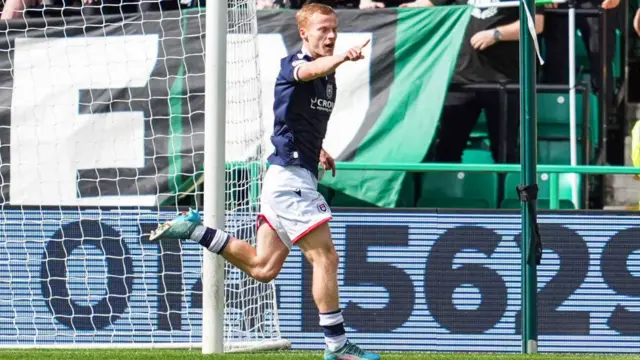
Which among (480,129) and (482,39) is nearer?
(482,39)

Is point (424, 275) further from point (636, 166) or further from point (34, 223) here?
point (34, 223)

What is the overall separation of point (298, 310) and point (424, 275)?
38.7 inches

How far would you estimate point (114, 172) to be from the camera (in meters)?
9.55

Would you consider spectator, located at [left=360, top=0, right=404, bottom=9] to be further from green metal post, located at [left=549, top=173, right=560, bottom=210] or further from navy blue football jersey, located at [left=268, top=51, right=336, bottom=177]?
navy blue football jersey, located at [left=268, top=51, right=336, bottom=177]

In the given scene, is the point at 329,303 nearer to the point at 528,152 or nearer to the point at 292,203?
the point at 292,203

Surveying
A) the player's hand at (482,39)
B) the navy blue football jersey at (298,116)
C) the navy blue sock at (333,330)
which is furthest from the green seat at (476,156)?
the navy blue sock at (333,330)

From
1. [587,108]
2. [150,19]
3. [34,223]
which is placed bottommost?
[34,223]

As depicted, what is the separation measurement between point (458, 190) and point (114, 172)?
2.76 metres

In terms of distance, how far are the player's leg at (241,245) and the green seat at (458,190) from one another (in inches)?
118

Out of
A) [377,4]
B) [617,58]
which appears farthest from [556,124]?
[377,4]

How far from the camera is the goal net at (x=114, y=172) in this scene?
8703 millimetres

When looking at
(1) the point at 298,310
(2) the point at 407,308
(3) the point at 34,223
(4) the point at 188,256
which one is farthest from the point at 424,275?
(3) the point at 34,223

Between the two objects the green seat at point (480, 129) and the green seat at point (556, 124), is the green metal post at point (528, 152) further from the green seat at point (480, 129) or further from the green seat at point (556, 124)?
the green seat at point (480, 129)

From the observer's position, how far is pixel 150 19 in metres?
9.70
